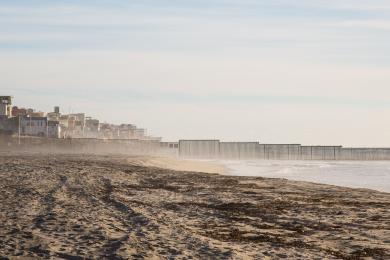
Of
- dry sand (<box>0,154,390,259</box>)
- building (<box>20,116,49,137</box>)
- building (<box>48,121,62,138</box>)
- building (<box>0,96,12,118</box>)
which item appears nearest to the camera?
dry sand (<box>0,154,390,259</box>)

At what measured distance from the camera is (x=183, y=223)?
34.8 feet

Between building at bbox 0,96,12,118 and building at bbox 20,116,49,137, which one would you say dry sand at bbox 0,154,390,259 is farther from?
building at bbox 20,116,49,137

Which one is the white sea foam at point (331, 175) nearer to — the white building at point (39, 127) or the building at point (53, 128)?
the white building at point (39, 127)

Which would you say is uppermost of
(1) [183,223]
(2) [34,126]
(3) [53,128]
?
(2) [34,126]

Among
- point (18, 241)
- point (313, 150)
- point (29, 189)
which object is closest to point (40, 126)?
point (313, 150)

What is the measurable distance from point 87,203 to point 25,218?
2.82 meters

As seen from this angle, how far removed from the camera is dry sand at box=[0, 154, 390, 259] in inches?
313

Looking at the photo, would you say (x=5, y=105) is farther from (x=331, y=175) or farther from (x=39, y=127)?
(x=331, y=175)

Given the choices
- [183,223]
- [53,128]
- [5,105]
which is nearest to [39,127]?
[53,128]

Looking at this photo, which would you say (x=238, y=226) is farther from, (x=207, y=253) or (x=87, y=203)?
(x=87, y=203)

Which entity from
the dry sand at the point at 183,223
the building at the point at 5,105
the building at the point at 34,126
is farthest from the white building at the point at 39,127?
the dry sand at the point at 183,223

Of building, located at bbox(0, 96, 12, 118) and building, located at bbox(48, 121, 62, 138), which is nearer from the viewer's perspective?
building, located at bbox(0, 96, 12, 118)

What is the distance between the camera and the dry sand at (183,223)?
313 inches

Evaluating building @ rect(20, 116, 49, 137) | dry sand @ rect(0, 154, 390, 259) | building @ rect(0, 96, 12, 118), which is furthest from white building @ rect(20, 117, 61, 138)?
dry sand @ rect(0, 154, 390, 259)
